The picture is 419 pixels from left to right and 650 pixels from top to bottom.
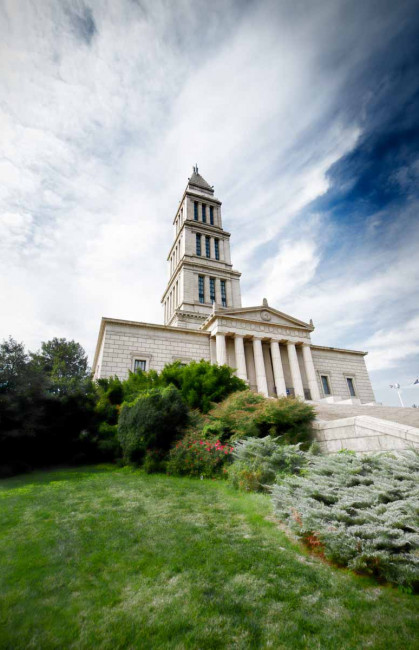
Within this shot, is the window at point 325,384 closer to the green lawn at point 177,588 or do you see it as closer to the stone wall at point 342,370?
the stone wall at point 342,370

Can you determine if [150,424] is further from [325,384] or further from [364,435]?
[325,384]

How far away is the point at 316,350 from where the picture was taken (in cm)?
3328

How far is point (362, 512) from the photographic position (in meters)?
4.61

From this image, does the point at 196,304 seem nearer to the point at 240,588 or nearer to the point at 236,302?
the point at 236,302

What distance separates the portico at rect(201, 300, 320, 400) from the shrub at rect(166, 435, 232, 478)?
53.6 ft

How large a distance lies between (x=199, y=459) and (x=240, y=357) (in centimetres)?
A: 1782

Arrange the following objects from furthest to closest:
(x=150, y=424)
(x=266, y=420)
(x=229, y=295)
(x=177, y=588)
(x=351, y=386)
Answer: (x=229, y=295) < (x=351, y=386) < (x=266, y=420) < (x=150, y=424) < (x=177, y=588)

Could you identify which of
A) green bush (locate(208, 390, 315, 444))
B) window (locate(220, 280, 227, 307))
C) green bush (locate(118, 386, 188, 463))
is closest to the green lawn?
green bush (locate(118, 386, 188, 463))

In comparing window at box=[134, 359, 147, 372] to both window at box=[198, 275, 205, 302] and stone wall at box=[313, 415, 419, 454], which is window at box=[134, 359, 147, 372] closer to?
window at box=[198, 275, 205, 302]

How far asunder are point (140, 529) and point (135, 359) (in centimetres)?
2153

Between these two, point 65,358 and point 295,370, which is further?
point 65,358

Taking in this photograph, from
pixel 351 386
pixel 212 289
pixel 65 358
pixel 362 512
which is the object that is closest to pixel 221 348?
pixel 351 386

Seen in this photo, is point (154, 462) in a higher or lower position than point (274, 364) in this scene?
lower

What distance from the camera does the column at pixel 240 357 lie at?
26886 millimetres
